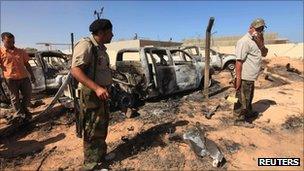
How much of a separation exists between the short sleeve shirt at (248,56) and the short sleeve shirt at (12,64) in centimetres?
463

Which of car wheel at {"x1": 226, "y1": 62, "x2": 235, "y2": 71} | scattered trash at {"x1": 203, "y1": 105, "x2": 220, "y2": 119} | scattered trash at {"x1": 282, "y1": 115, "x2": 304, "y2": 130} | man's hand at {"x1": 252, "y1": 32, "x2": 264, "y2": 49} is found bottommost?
scattered trash at {"x1": 282, "y1": 115, "x2": 304, "y2": 130}

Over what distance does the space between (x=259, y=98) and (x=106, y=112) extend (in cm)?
615

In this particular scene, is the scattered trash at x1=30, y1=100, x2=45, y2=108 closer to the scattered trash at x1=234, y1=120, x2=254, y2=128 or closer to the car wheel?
the scattered trash at x1=234, y1=120, x2=254, y2=128

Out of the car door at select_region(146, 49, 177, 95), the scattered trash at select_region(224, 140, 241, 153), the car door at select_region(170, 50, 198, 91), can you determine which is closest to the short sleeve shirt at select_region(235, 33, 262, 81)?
the scattered trash at select_region(224, 140, 241, 153)

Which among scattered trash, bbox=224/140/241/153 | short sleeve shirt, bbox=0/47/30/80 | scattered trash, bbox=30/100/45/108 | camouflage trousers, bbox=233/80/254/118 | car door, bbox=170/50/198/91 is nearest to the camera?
scattered trash, bbox=224/140/241/153

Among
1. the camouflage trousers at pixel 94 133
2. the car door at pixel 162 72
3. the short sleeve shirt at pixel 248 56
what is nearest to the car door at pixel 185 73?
the car door at pixel 162 72

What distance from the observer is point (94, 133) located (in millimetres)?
4965

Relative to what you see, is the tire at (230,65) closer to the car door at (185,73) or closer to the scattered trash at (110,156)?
the car door at (185,73)

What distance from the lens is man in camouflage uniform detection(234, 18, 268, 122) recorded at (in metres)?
7.13

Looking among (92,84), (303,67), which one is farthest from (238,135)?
(303,67)

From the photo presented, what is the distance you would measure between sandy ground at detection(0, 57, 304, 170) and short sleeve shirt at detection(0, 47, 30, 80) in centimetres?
116

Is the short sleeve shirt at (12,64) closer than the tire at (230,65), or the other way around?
the short sleeve shirt at (12,64)

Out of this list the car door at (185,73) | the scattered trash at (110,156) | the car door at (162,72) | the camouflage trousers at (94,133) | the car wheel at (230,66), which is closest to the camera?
the camouflage trousers at (94,133)

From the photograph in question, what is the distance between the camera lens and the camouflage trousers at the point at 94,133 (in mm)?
4914
